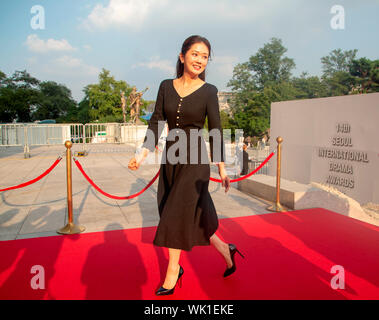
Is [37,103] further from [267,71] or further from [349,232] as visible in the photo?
[349,232]

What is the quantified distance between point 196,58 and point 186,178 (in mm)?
940

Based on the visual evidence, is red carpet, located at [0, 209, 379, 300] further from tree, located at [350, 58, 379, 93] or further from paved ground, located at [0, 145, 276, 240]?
tree, located at [350, 58, 379, 93]

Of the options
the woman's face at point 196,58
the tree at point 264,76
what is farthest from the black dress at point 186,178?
the tree at point 264,76

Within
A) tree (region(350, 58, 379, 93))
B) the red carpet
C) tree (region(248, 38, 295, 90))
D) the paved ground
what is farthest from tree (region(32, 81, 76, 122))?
the red carpet

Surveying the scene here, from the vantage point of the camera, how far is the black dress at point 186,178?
2436 mm

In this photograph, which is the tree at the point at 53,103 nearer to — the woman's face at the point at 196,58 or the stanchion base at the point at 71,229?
the stanchion base at the point at 71,229

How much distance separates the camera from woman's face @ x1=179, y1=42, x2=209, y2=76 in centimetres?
255

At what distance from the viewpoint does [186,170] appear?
8.13 ft

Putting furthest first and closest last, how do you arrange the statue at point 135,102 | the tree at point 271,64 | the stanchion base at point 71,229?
the tree at point 271,64 → the statue at point 135,102 → the stanchion base at point 71,229

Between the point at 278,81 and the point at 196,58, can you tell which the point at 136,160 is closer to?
the point at 196,58

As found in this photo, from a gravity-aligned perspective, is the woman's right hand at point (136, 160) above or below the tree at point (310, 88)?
below

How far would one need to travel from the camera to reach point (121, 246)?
3689mm
